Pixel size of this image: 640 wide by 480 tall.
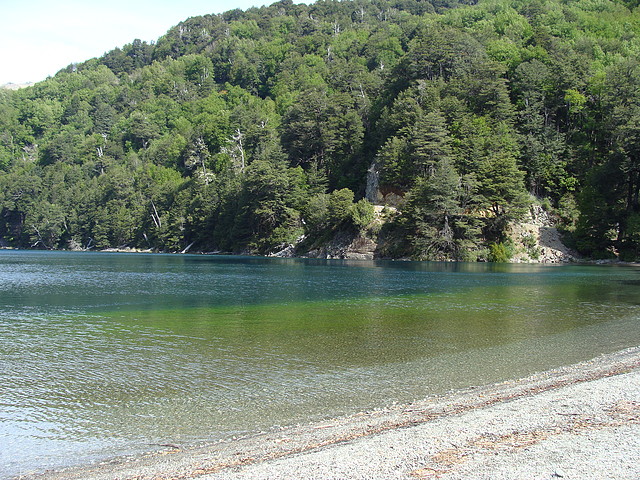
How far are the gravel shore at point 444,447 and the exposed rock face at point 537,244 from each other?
6831 cm

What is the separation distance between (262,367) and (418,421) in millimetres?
6787

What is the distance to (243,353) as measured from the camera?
18156mm

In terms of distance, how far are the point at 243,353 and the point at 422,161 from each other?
231 ft

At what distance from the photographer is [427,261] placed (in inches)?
3081

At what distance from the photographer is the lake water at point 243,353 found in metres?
11.4

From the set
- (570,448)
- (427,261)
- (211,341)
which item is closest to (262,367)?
(211,341)

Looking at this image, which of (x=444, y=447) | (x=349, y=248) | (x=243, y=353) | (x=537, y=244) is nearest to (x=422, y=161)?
(x=349, y=248)

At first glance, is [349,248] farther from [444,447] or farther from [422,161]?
[444,447]

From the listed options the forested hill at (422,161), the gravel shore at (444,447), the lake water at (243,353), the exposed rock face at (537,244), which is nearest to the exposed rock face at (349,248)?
the forested hill at (422,161)

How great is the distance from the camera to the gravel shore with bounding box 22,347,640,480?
799 cm

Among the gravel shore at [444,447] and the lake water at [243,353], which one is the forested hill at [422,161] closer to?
the lake water at [243,353]

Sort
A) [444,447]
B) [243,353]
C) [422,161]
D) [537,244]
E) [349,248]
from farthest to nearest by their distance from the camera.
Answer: [349,248]
[422,161]
[537,244]
[243,353]
[444,447]

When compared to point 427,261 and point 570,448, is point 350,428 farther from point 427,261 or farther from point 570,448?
point 427,261

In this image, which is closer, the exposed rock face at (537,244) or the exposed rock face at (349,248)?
the exposed rock face at (537,244)
